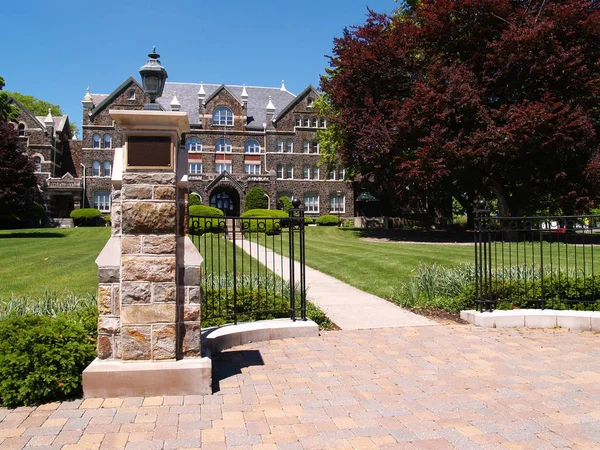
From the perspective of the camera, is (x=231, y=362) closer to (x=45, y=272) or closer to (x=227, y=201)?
(x=45, y=272)

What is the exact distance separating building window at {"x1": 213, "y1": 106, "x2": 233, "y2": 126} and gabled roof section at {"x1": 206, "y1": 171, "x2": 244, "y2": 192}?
6.40 meters

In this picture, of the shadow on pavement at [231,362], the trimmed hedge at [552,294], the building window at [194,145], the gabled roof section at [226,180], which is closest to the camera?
the shadow on pavement at [231,362]


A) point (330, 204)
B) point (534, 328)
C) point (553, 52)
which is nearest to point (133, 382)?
point (534, 328)

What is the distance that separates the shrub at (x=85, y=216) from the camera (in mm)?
40125

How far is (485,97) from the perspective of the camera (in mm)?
24000

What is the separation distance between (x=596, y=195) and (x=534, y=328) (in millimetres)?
19113

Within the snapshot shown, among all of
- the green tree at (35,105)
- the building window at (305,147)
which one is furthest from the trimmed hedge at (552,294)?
the green tree at (35,105)

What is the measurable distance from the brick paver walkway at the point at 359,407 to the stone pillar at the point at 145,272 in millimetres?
239

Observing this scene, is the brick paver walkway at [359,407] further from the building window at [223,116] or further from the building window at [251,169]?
the building window at [223,116]

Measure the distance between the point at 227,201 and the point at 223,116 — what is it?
8688 mm

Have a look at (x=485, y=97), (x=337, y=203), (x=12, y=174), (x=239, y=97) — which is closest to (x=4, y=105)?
(x=12, y=174)

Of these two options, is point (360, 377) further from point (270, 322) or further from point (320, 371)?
point (270, 322)

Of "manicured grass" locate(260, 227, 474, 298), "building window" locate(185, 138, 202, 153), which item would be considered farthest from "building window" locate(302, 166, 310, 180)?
"manicured grass" locate(260, 227, 474, 298)

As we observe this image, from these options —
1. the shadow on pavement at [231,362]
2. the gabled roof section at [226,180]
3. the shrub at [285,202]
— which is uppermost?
the gabled roof section at [226,180]
